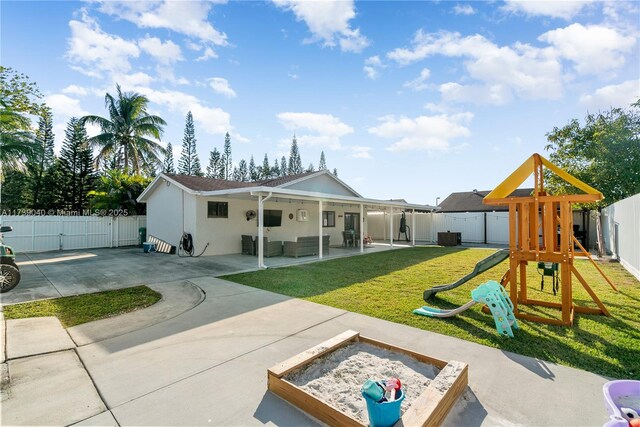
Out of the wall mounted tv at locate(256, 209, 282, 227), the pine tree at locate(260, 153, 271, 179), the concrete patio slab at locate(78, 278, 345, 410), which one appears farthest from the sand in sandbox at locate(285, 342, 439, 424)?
the pine tree at locate(260, 153, 271, 179)

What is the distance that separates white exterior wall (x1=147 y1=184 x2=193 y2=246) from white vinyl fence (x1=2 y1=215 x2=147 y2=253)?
1831mm

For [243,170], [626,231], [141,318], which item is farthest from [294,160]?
[141,318]

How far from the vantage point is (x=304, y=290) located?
20.4 feet

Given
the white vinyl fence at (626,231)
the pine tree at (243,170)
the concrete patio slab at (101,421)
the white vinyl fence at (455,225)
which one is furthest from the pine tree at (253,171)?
the concrete patio slab at (101,421)

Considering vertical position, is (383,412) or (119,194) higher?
(119,194)

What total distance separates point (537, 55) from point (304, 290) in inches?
315

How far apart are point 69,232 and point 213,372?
15.2 m

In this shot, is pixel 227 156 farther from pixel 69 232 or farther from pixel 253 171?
pixel 69 232

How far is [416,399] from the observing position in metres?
2.13

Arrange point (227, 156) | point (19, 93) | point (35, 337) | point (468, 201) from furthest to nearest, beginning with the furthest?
1. point (227, 156)
2. point (468, 201)
3. point (19, 93)
4. point (35, 337)

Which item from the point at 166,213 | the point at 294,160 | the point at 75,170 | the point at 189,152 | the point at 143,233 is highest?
the point at 294,160

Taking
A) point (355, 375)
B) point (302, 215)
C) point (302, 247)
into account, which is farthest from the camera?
point (302, 215)

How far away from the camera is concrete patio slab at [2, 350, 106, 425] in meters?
2.23

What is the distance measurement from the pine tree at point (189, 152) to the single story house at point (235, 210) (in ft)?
61.0
